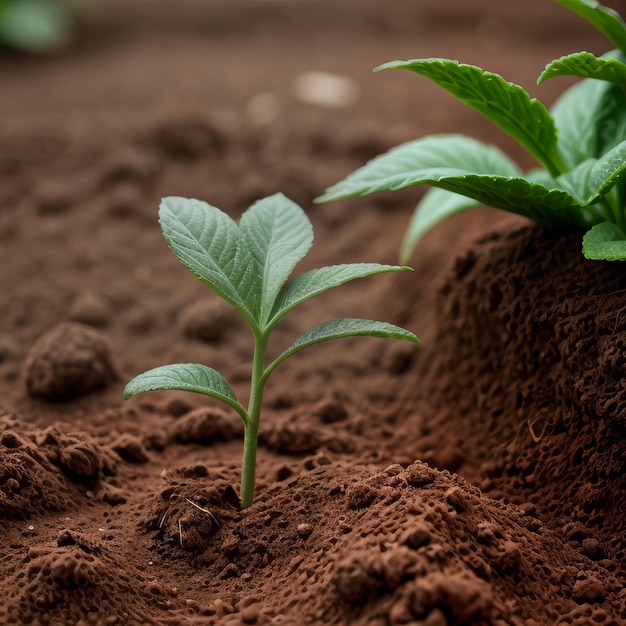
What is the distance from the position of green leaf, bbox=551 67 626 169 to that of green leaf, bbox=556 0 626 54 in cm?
10

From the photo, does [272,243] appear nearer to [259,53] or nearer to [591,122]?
[591,122]

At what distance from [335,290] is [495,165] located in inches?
30.6

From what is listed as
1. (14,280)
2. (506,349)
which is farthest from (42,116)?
(506,349)

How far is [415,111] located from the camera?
2.90m

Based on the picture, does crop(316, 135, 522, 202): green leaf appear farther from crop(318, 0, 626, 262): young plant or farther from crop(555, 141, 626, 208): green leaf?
crop(555, 141, 626, 208): green leaf

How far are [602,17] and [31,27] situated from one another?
2.81 metres

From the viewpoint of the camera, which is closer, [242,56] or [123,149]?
[123,149]

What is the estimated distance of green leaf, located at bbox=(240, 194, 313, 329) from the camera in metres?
1.34

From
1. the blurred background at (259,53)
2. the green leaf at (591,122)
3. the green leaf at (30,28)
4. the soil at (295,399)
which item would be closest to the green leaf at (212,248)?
the soil at (295,399)

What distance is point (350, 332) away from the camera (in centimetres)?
122

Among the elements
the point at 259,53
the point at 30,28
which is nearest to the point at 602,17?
the point at 259,53

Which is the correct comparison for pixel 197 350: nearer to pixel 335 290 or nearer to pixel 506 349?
→ pixel 335 290

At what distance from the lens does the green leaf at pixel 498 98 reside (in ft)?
4.42

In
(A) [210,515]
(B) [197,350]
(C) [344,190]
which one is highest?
(C) [344,190]
